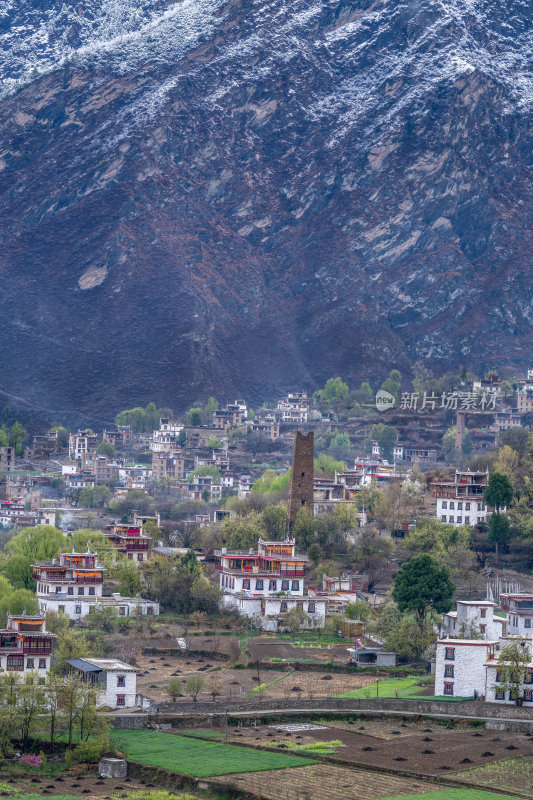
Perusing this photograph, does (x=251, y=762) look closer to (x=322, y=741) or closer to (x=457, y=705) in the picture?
(x=322, y=741)

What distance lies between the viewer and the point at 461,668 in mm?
107562

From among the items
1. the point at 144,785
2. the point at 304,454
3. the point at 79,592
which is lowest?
the point at 144,785

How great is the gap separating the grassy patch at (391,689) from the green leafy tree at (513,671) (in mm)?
5153

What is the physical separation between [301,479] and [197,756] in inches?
2548

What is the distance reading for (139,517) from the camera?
176625mm

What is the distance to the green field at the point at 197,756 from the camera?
93.2 meters

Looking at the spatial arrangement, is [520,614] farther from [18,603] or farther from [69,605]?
[18,603]

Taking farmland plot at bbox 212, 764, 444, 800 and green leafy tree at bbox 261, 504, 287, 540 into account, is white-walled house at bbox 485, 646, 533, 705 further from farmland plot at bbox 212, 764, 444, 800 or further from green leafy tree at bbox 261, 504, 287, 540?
green leafy tree at bbox 261, 504, 287, 540

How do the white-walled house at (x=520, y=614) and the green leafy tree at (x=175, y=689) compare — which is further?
the white-walled house at (x=520, y=614)

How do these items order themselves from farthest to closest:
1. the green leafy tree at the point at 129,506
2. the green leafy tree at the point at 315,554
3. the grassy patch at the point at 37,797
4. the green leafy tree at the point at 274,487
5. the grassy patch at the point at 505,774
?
the green leafy tree at the point at 129,506, the green leafy tree at the point at 274,487, the green leafy tree at the point at 315,554, the grassy patch at the point at 505,774, the grassy patch at the point at 37,797

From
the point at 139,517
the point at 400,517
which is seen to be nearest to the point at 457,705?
the point at 400,517

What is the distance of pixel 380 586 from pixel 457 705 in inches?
1446

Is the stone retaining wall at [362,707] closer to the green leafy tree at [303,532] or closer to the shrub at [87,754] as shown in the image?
the shrub at [87,754]

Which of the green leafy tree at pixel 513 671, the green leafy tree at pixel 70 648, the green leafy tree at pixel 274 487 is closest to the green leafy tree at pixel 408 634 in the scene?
the green leafy tree at pixel 513 671
